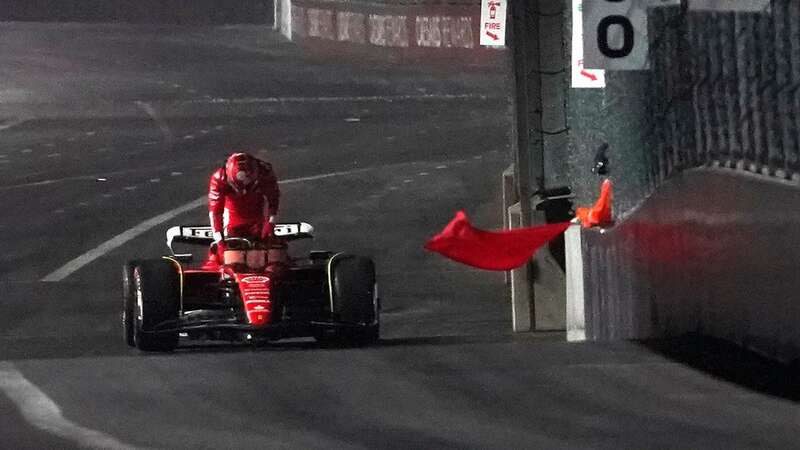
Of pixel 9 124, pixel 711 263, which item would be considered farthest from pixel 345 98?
pixel 711 263

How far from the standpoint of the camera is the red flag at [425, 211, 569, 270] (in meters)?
13.6

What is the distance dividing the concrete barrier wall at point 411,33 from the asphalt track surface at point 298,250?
1491 millimetres

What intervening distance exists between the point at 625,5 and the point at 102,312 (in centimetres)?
1350

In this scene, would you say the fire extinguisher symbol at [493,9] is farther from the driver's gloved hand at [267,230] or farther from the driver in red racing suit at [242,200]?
the driver's gloved hand at [267,230]

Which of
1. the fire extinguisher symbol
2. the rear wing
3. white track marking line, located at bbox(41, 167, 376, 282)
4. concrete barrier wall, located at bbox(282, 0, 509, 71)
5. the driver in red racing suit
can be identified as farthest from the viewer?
concrete barrier wall, located at bbox(282, 0, 509, 71)

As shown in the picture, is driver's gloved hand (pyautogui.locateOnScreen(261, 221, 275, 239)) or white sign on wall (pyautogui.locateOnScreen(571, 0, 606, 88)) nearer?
driver's gloved hand (pyautogui.locateOnScreen(261, 221, 275, 239))

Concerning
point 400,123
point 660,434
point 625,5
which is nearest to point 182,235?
point 625,5

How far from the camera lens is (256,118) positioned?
45875mm

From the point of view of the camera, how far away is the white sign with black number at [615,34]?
45.0ft

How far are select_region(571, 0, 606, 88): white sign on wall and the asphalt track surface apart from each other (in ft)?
7.44

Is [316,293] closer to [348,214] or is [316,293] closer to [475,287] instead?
[475,287]

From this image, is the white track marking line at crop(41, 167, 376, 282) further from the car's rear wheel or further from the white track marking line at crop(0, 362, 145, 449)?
the white track marking line at crop(0, 362, 145, 449)

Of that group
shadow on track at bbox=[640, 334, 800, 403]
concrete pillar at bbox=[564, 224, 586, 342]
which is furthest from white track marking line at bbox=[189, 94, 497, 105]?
shadow on track at bbox=[640, 334, 800, 403]

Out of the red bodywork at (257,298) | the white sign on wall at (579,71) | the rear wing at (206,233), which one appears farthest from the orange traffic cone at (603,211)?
the red bodywork at (257,298)
